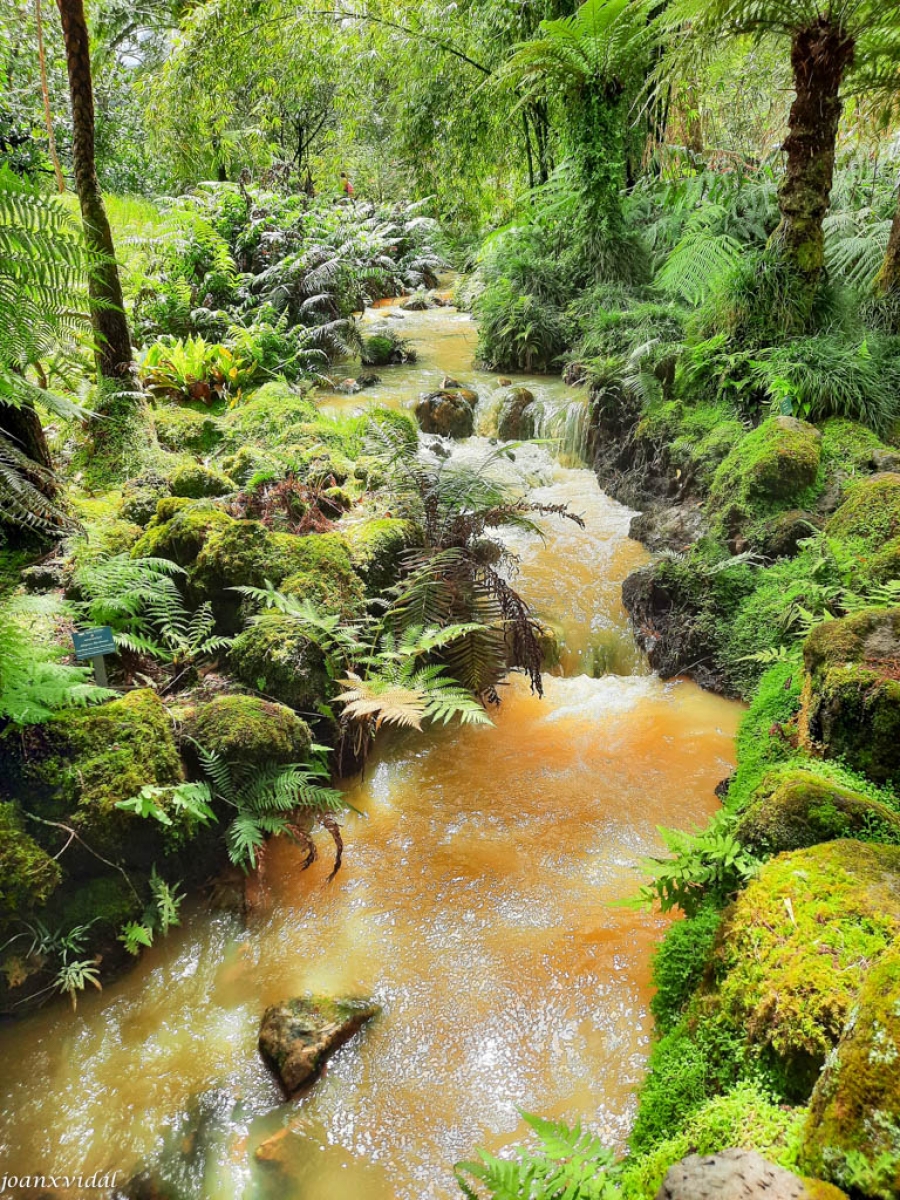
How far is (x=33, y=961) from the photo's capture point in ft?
7.80

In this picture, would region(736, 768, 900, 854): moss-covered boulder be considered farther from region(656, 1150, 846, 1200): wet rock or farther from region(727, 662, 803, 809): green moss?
region(656, 1150, 846, 1200): wet rock

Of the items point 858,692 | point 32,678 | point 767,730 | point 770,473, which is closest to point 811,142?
point 770,473

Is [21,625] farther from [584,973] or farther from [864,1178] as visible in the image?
[864,1178]

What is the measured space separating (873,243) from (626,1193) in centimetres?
651

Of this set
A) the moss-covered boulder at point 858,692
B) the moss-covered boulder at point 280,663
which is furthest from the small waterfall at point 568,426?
the moss-covered boulder at point 858,692

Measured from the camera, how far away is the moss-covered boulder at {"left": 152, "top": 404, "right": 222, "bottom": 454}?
5.35m

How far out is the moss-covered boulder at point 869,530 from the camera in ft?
11.3

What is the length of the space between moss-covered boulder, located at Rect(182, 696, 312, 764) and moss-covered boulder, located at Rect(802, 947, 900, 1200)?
7.37 ft

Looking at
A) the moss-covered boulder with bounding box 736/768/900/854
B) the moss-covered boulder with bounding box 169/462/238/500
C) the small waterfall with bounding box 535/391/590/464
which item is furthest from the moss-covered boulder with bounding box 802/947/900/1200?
the small waterfall with bounding box 535/391/590/464

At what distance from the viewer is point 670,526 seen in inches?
217

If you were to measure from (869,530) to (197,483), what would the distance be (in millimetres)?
3933

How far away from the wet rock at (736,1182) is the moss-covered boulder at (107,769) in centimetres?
211

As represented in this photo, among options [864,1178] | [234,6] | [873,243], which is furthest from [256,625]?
[234,6]

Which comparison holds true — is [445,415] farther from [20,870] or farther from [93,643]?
[20,870]
